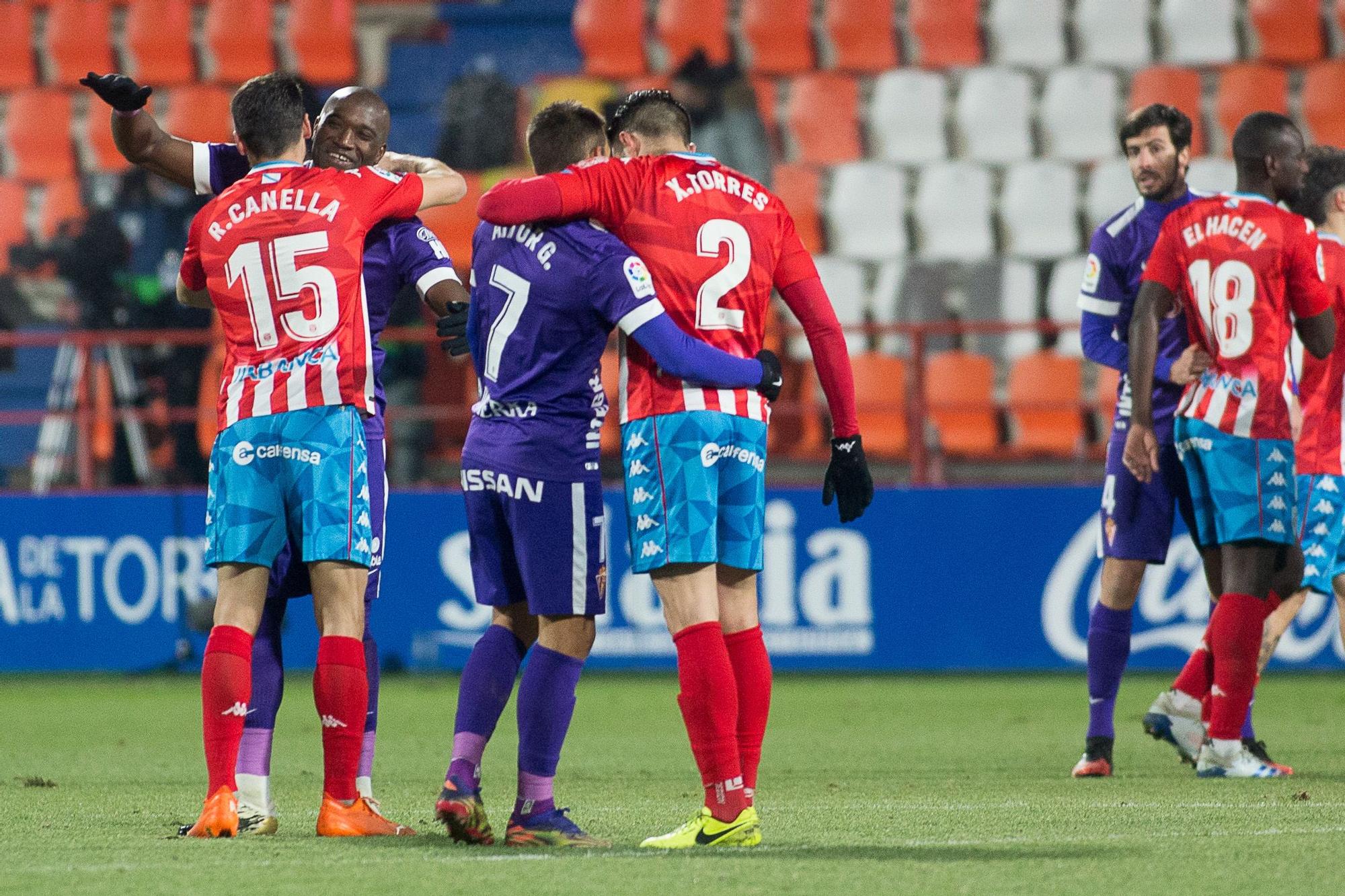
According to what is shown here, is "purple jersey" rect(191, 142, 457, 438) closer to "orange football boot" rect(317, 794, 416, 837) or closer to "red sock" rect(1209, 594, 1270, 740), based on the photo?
"orange football boot" rect(317, 794, 416, 837)

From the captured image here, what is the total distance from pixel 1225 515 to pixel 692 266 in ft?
7.60

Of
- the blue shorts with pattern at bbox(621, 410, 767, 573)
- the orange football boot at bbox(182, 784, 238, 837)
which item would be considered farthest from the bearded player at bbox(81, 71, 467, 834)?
the blue shorts with pattern at bbox(621, 410, 767, 573)

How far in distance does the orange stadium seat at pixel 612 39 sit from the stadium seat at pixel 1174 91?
3735mm

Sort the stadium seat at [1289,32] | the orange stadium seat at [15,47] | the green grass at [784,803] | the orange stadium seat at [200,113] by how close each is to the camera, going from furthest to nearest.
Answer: the orange stadium seat at [15,47] < the orange stadium seat at [200,113] < the stadium seat at [1289,32] < the green grass at [784,803]

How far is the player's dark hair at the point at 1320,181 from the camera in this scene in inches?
264

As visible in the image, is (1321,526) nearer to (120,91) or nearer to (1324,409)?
(1324,409)

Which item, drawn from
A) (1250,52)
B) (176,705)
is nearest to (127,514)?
(176,705)

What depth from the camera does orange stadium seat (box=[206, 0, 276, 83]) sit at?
15523mm

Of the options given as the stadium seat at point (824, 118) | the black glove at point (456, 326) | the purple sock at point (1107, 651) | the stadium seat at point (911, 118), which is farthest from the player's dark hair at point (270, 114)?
the stadium seat at point (911, 118)

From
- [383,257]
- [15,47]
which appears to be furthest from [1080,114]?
[383,257]

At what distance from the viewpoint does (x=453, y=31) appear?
15391 millimetres

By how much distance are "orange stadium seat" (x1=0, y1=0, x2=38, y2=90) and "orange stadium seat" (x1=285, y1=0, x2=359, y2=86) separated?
2.24m

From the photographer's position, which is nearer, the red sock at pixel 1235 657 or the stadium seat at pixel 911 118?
the red sock at pixel 1235 657

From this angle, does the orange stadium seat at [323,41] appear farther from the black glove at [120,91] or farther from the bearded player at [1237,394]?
the black glove at [120,91]
